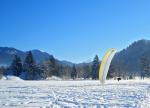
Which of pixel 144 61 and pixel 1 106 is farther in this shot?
pixel 144 61

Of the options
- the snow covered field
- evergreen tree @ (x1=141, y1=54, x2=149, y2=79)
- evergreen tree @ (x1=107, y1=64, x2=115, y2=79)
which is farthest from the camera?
evergreen tree @ (x1=141, y1=54, x2=149, y2=79)

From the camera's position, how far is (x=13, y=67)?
3639 inches

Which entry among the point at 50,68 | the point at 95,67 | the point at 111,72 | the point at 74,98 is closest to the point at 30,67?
the point at 50,68

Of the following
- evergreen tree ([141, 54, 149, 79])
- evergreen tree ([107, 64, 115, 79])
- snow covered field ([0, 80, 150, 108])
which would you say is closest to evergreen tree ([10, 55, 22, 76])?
evergreen tree ([107, 64, 115, 79])

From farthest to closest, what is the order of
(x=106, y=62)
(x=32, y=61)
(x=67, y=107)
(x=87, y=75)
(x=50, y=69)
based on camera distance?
(x=87, y=75) → (x=50, y=69) → (x=32, y=61) → (x=106, y=62) → (x=67, y=107)

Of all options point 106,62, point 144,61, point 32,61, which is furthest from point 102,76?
point 144,61

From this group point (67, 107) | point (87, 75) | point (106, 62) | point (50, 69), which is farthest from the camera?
point (87, 75)

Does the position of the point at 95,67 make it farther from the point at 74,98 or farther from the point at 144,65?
the point at 74,98

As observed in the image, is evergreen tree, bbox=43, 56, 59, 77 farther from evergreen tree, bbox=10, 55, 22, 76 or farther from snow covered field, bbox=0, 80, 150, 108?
snow covered field, bbox=0, 80, 150, 108

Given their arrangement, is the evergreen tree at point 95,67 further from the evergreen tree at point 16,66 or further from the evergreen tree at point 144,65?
the evergreen tree at point 16,66

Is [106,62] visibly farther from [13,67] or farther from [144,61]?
[144,61]

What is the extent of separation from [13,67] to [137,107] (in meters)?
81.1

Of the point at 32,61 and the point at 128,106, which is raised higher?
the point at 32,61

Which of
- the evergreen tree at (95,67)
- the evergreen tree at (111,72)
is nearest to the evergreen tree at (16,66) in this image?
the evergreen tree at (95,67)
